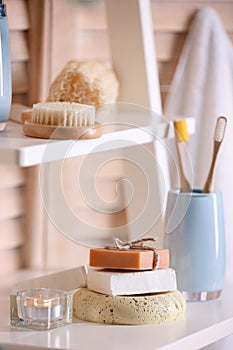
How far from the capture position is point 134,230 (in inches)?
48.1

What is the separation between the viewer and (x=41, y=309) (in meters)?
1.12

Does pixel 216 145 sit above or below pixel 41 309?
above

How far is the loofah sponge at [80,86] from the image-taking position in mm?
1267

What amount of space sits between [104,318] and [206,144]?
536 millimetres

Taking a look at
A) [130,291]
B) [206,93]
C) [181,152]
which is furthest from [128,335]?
[206,93]

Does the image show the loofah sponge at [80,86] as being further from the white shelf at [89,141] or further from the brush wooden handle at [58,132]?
the brush wooden handle at [58,132]

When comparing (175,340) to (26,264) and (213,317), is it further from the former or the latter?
(26,264)

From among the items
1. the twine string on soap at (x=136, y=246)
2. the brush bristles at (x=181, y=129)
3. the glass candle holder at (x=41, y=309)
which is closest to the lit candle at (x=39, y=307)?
the glass candle holder at (x=41, y=309)

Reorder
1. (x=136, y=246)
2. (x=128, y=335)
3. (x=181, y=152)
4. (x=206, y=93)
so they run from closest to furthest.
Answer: (x=128, y=335), (x=136, y=246), (x=181, y=152), (x=206, y=93)

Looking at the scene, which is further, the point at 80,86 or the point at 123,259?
the point at 80,86

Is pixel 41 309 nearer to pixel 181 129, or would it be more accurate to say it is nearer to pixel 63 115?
pixel 63 115

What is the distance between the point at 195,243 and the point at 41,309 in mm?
273

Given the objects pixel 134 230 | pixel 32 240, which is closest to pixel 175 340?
pixel 134 230

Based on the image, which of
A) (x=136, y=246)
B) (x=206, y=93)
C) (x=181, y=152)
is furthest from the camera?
(x=206, y=93)
